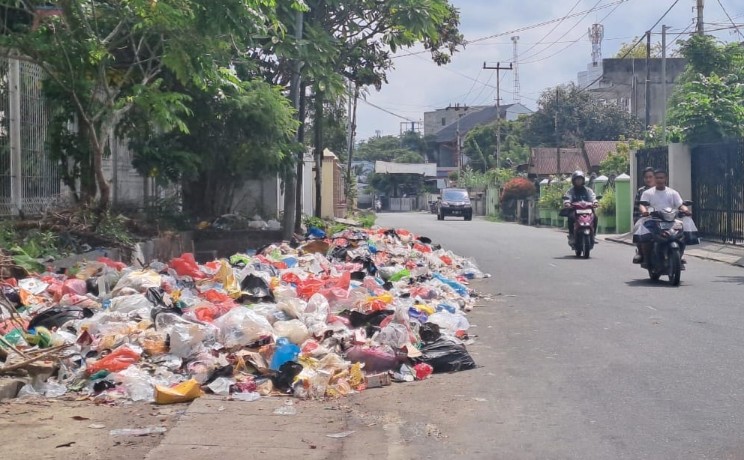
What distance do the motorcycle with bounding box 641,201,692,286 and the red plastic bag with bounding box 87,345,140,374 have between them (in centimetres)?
845

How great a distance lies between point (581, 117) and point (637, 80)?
444cm

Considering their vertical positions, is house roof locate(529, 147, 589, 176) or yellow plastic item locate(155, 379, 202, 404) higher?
house roof locate(529, 147, 589, 176)

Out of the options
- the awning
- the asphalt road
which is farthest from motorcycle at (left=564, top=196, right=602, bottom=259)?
the awning

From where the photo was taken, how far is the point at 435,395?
22.3ft

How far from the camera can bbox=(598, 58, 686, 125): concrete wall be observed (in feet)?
199

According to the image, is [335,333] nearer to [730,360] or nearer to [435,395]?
[435,395]

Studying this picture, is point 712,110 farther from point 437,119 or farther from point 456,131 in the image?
point 437,119

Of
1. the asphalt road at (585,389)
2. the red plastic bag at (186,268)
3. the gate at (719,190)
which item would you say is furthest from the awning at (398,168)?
the red plastic bag at (186,268)

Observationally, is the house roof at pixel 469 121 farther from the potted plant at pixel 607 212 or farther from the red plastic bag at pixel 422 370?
the red plastic bag at pixel 422 370

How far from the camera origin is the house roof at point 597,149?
56.1 meters

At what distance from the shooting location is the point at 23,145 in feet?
41.8

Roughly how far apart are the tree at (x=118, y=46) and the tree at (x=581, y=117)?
50263mm

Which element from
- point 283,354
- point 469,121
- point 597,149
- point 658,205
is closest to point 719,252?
point 658,205

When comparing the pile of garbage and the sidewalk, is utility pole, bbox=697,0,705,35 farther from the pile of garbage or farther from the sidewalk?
the pile of garbage
